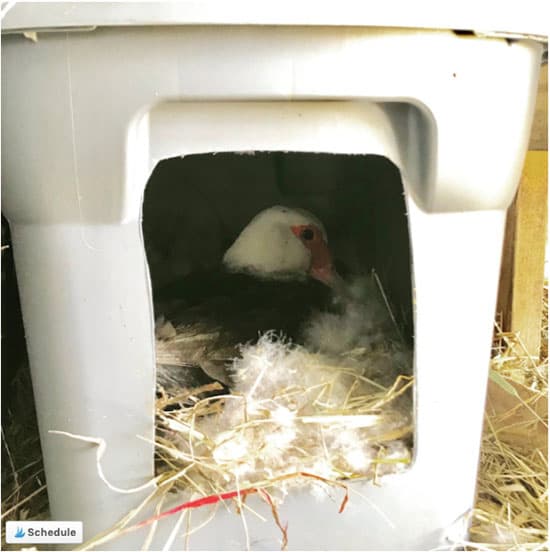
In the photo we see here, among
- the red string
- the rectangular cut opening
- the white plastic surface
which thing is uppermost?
the white plastic surface

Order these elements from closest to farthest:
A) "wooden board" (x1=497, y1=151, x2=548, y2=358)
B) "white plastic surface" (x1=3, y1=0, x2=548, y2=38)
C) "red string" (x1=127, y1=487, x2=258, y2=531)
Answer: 1. "white plastic surface" (x1=3, y1=0, x2=548, y2=38)
2. "red string" (x1=127, y1=487, x2=258, y2=531)
3. "wooden board" (x1=497, y1=151, x2=548, y2=358)

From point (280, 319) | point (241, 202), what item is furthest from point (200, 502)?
point (241, 202)

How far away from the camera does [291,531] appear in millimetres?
721

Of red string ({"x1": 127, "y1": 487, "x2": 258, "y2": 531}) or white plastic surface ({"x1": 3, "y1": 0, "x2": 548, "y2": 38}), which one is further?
red string ({"x1": 127, "y1": 487, "x2": 258, "y2": 531})

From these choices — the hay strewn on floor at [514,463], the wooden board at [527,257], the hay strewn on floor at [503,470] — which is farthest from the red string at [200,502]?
the wooden board at [527,257]

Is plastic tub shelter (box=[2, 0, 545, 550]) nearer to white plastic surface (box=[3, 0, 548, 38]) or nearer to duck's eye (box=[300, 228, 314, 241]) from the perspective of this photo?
white plastic surface (box=[3, 0, 548, 38])

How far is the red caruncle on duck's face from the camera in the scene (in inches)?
42.3

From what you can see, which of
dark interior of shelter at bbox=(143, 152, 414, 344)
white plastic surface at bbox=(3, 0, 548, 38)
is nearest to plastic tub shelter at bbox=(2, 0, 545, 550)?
white plastic surface at bbox=(3, 0, 548, 38)

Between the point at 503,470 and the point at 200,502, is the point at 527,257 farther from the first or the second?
the point at 200,502

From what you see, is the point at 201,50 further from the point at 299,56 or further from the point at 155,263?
the point at 155,263

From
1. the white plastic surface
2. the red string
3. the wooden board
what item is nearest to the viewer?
the white plastic surface

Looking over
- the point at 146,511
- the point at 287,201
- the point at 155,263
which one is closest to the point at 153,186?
the point at 155,263

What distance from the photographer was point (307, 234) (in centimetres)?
109

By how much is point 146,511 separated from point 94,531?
0.06 metres
